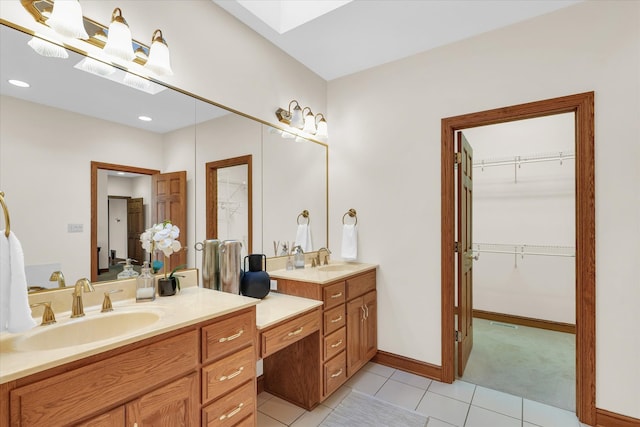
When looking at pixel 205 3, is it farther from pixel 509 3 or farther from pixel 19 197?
pixel 509 3

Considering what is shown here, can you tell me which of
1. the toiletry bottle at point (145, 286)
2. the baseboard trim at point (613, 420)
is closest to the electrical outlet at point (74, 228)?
the toiletry bottle at point (145, 286)

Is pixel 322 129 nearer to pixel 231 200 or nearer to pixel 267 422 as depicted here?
pixel 231 200

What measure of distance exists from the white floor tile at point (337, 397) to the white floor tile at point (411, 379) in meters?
0.44

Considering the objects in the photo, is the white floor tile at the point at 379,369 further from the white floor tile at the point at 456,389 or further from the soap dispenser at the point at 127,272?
the soap dispenser at the point at 127,272

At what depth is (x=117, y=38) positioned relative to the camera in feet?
4.58

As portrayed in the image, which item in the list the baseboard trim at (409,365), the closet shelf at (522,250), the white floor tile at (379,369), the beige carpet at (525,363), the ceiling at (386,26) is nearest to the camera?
the ceiling at (386,26)

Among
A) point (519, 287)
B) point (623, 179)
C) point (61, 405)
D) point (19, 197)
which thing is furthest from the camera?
point (519, 287)

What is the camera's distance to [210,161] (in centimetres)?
204

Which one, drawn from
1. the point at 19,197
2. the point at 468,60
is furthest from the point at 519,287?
the point at 19,197

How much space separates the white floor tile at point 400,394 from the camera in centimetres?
211

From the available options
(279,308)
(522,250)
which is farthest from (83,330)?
(522,250)

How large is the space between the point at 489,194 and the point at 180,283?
12.0ft

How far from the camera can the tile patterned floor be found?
1.91 m

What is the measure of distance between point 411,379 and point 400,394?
26cm
